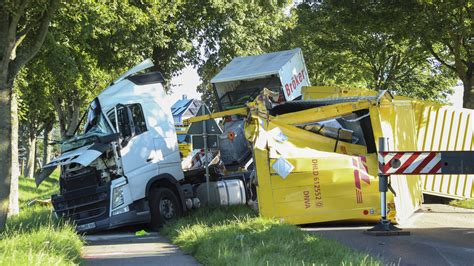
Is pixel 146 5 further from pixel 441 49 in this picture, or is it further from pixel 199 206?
pixel 441 49

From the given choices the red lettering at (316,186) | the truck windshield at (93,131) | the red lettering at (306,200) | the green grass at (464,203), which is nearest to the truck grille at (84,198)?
the truck windshield at (93,131)

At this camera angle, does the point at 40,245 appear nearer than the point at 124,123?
Yes

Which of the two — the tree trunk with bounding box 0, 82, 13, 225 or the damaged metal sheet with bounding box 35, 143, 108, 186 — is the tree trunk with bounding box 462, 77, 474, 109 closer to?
the damaged metal sheet with bounding box 35, 143, 108, 186

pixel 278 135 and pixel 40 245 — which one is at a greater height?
pixel 278 135

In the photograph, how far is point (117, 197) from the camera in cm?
1069

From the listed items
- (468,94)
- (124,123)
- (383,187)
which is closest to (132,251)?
(124,123)

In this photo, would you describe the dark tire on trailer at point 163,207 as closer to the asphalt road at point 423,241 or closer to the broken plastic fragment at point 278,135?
the broken plastic fragment at point 278,135

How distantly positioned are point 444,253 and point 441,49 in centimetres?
1647

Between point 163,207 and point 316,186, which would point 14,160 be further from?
point 316,186

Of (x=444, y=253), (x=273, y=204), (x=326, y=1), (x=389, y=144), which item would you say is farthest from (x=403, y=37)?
(x=444, y=253)

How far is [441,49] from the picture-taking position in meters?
22.1

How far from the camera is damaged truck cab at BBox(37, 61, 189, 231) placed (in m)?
10.6

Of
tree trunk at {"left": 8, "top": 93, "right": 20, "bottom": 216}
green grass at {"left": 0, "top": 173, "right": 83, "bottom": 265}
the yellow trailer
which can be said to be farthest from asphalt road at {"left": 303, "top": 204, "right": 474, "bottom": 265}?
Result: tree trunk at {"left": 8, "top": 93, "right": 20, "bottom": 216}

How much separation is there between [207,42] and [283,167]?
16037mm
